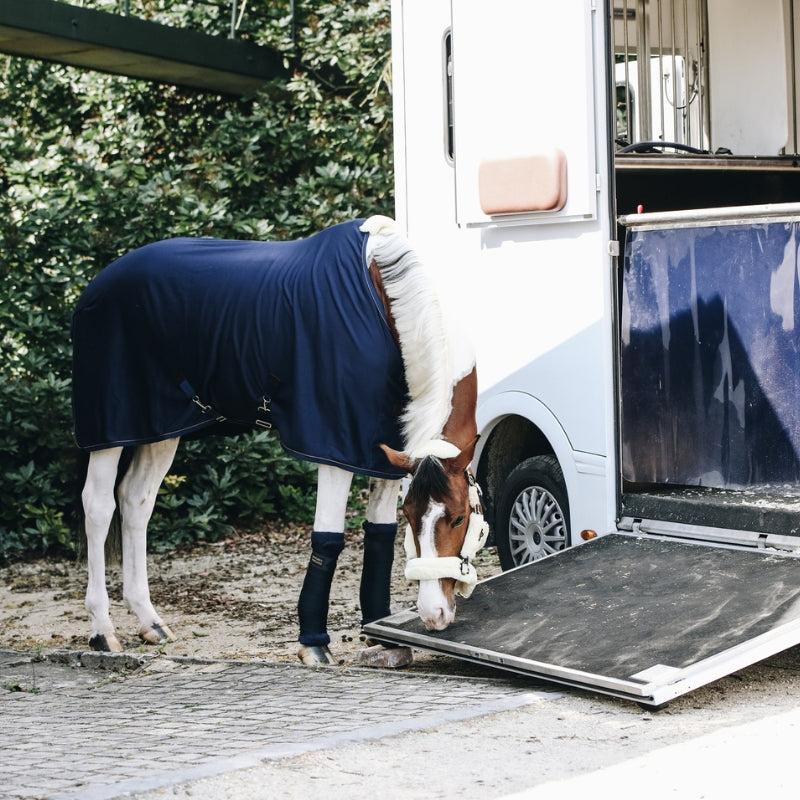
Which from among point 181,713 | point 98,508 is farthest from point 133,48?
point 181,713

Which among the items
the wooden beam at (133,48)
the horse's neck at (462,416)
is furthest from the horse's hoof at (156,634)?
the wooden beam at (133,48)

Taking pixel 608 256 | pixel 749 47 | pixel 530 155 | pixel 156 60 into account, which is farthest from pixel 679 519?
pixel 156 60

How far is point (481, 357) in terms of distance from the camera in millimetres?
5949

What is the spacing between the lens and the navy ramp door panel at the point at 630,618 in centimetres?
405

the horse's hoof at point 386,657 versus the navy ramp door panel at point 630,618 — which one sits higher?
the navy ramp door panel at point 630,618

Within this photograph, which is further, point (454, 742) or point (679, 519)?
point (679, 519)

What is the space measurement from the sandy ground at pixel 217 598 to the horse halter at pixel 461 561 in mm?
673

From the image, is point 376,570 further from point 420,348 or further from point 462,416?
point 420,348

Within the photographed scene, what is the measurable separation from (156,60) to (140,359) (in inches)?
200

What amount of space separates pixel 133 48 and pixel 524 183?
5177mm

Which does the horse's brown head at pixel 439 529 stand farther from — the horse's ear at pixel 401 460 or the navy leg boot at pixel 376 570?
the navy leg boot at pixel 376 570

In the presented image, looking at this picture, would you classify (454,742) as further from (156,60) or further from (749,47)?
(156,60)

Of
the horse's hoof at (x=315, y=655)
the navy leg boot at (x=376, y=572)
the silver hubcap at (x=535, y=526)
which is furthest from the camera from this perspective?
the silver hubcap at (x=535, y=526)

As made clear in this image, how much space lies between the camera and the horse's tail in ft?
19.8
